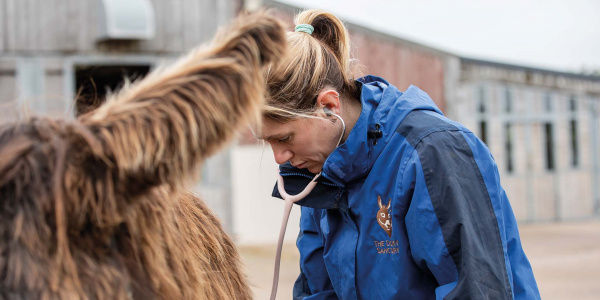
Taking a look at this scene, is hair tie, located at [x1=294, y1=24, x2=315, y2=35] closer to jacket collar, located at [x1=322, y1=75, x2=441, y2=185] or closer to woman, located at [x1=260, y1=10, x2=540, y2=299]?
woman, located at [x1=260, y1=10, x2=540, y2=299]

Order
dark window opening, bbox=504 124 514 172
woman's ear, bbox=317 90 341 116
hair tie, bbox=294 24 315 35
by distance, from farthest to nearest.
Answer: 1. dark window opening, bbox=504 124 514 172
2. hair tie, bbox=294 24 315 35
3. woman's ear, bbox=317 90 341 116

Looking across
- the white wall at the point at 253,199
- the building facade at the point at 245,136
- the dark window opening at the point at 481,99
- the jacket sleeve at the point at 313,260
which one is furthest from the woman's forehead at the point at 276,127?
the dark window opening at the point at 481,99

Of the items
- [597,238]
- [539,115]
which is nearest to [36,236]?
[597,238]

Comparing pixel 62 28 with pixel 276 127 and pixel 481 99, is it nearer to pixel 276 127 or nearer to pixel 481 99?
pixel 276 127

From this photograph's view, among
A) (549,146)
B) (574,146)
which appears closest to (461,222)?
(549,146)

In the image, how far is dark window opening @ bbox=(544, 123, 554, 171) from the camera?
14938mm

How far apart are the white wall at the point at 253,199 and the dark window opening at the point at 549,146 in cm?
749

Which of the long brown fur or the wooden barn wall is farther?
the wooden barn wall

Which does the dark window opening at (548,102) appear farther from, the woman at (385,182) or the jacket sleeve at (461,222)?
the jacket sleeve at (461,222)

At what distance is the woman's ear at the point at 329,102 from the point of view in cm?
212

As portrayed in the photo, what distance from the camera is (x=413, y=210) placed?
6.23ft

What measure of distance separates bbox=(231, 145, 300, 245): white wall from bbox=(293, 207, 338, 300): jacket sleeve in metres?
8.44

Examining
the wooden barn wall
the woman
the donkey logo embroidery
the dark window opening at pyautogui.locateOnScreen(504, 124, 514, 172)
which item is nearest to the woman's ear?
the woman

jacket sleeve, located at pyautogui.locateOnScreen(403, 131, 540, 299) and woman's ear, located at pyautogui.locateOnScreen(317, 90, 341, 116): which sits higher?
woman's ear, located at pyautogui.locateOnScreen(317, 90, 341, 116)
